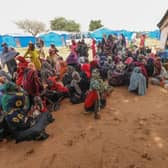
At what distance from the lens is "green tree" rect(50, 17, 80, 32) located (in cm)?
5347

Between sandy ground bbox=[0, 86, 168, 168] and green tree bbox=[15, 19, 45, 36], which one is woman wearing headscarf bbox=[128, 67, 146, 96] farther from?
green tree bbox=[15, 19, 45, 36]

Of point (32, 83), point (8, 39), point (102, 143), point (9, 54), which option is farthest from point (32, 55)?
point (8, 39)

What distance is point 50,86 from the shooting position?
5.24 metres

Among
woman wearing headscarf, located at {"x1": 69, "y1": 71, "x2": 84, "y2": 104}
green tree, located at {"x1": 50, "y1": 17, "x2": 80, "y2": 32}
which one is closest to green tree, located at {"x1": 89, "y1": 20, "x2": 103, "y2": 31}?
green tree, located at {"x1": 50, "y1": 17, "x2": 80, "y2": 32}

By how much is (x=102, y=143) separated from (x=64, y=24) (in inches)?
2133

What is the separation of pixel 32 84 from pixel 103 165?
2327mm

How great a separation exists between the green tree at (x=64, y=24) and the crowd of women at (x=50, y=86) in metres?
47.9

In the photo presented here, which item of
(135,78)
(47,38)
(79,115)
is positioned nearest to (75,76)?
(79,115)

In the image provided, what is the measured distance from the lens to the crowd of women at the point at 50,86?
11.6 feet

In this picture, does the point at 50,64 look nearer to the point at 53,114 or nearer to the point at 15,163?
the point at 53,114

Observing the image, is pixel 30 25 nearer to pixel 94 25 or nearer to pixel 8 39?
pixel 94 25

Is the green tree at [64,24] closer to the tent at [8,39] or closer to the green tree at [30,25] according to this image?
the green tree at [30,25]

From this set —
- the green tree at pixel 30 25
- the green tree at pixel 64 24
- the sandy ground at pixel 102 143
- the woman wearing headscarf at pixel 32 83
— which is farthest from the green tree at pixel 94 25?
the woman wearing headscarf at pixel 32 83

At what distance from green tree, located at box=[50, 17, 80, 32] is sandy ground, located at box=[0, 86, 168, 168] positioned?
51281 millimetres
